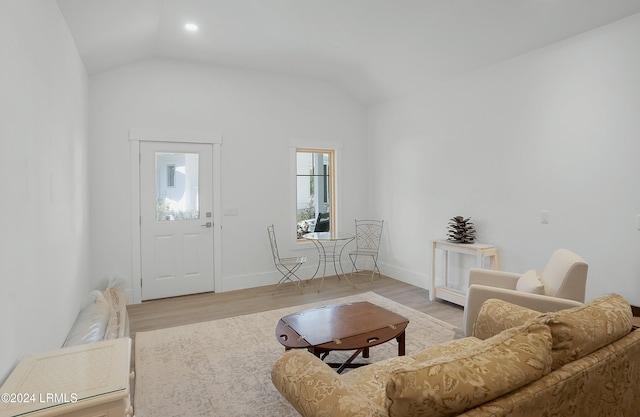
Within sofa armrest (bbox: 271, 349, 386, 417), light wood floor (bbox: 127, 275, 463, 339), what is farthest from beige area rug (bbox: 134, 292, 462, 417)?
sofa armrest (bbox: 271, 349, 386, 417)

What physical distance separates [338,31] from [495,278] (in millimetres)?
3181

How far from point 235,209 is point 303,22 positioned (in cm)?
264

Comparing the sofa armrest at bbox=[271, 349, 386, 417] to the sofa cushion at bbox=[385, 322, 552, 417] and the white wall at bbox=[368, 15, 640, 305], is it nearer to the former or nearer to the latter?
the sofa cushion at bbox=[385, 322, 552, 417]

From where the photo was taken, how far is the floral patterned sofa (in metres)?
1.11

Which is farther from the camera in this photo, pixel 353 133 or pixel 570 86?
pixel 353 133

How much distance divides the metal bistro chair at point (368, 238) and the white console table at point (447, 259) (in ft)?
4.83

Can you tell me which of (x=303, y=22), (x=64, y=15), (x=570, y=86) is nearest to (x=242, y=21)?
(x=303, y=22)

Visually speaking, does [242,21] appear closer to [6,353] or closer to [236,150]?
[236,150]

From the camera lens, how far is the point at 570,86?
3.44 m

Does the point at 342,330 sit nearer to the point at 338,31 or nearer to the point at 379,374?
the point at 379,374

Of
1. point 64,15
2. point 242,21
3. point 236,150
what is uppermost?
point 242,21

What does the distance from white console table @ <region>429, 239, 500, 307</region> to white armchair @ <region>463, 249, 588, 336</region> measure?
91cm

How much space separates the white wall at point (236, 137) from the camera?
14.6 ft

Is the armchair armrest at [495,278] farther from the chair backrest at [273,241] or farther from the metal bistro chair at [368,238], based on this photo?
the chair backrest at [273,241]
